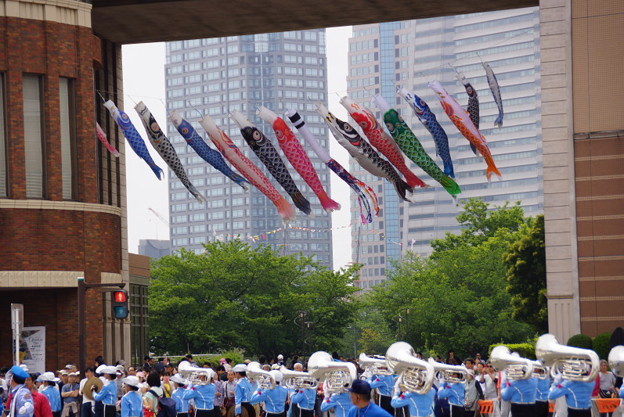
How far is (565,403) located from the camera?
22172 mm

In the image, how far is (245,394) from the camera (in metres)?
26.4

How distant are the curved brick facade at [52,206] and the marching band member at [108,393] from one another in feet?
38.0

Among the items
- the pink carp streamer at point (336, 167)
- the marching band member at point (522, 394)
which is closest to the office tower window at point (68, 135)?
the pink carp streamer at point (336, 167)

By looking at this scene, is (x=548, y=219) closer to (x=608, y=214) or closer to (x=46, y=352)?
(x=608, y=214)

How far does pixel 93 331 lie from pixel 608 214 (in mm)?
16069

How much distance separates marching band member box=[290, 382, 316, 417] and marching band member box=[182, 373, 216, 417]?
2022 mm

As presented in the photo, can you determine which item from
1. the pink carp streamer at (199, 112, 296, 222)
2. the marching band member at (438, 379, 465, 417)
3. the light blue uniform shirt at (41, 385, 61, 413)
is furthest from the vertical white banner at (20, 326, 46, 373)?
the marching band member at (438, 379, 465, 417)

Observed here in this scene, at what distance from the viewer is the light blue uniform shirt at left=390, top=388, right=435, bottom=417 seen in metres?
18.2

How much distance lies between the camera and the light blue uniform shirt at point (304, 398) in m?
24.5

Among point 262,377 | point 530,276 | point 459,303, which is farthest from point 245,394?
point 459,303

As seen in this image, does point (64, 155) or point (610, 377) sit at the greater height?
point (64, 155)

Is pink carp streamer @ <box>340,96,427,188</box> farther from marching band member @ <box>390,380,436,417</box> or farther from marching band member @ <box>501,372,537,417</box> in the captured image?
marching band member @ <box>390,380,436,417</box>

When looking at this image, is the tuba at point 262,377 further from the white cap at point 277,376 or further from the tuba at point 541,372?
the tuba at point 541,372

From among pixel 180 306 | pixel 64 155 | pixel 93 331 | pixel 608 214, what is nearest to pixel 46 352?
pixel 93 331
